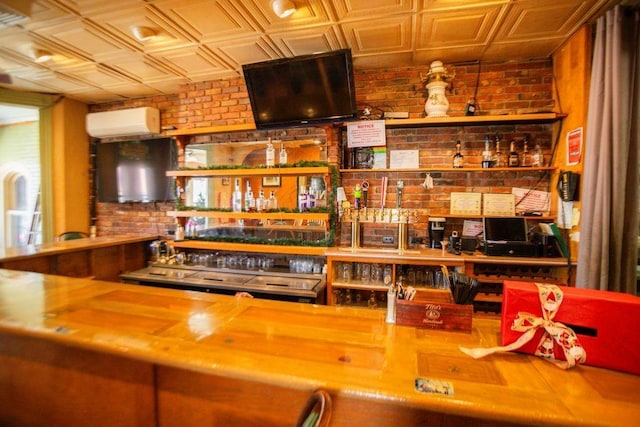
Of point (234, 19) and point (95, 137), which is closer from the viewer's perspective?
point (234, 19)

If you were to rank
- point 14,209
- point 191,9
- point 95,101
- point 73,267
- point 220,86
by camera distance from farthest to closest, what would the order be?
point 14,209 → point 95,101 → point 220,86 → point 73,267 → point 191,9

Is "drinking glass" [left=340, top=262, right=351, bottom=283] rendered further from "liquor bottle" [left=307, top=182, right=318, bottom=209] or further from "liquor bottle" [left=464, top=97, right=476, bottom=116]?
"liquor bottle" [left=464, top=97, right=476, bottom=116]

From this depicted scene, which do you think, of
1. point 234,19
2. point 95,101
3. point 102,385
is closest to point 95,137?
point 95,101

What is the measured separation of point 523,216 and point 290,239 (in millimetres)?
2286

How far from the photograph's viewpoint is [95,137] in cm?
430

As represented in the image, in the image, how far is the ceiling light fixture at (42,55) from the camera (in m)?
2.79

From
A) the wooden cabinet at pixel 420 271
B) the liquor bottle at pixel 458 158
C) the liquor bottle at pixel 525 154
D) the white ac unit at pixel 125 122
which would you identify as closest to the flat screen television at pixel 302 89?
the liquor bottle at pixel 458 158

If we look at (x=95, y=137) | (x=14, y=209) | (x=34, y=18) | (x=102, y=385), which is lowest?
(x=102, y=385)

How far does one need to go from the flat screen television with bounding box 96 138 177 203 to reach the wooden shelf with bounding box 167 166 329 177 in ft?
2.21

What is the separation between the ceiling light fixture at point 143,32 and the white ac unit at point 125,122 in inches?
57.8

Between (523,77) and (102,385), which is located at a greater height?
(523,77)

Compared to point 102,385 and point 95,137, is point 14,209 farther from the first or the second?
point 102,385

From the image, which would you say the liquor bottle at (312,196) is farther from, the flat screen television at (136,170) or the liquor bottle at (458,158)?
the flat screen television at (136,170)

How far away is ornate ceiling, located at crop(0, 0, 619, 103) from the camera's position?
212cm
